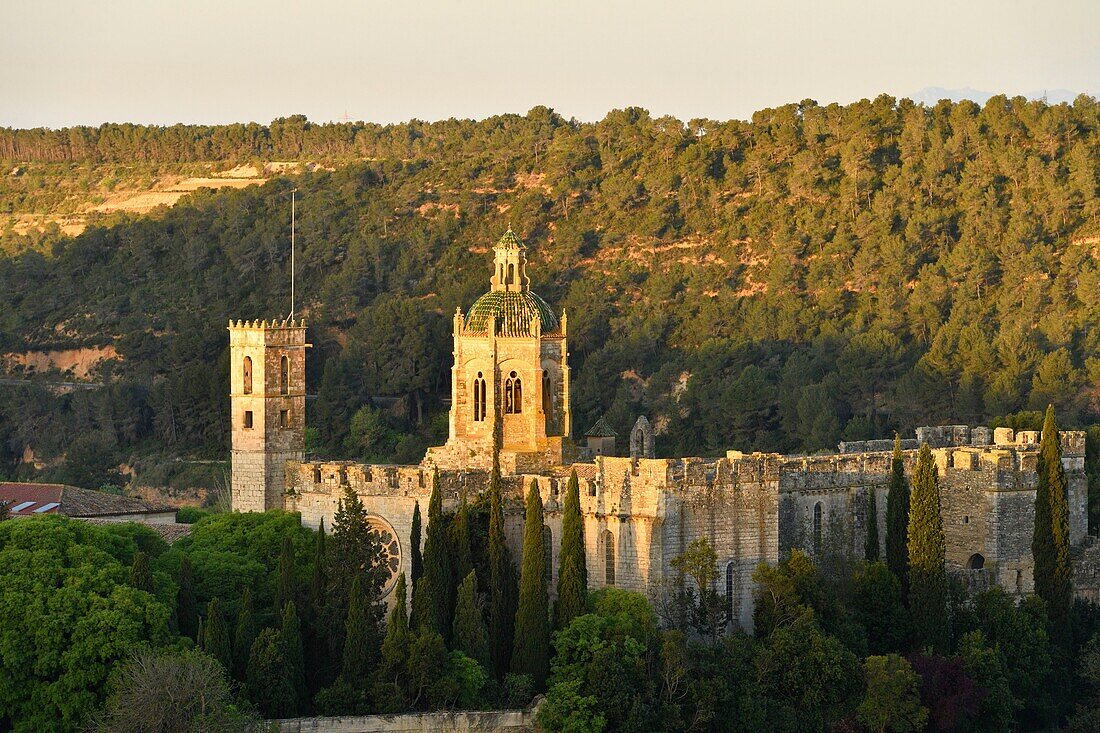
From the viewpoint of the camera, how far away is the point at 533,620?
157 ft

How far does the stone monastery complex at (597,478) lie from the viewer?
1971 inches

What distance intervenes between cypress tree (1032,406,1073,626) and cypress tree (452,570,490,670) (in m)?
14.5

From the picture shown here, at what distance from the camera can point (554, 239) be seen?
4055 inches

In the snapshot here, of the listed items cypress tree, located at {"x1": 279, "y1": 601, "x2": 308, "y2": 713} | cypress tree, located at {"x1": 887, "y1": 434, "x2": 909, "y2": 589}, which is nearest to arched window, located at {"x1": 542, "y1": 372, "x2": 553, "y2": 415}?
cypress tree, located at {"x1": 887, "y1": 434, "x2": 909, "y2": 589}

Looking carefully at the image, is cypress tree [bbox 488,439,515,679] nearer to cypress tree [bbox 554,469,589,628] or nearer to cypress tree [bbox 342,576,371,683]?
cypress tree [bbox 554,469,589,628]

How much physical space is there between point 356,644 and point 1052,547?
17.4 m

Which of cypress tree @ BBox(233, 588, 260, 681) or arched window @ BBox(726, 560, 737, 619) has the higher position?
arched window @ BBox(726, 560, 737, 619)

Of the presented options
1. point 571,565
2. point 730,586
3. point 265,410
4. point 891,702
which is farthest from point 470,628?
point 265,410

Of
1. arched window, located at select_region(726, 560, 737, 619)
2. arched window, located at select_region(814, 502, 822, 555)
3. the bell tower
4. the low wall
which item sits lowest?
the low wall

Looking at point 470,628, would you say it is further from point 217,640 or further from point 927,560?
point 927,560

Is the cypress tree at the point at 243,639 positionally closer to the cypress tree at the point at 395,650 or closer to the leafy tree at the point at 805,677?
the cypress tree at the point at 395,650

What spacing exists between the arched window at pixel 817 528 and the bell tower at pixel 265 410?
11.9 meters

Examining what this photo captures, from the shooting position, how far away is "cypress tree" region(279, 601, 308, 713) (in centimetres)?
4603

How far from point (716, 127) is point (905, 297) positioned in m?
22.7
